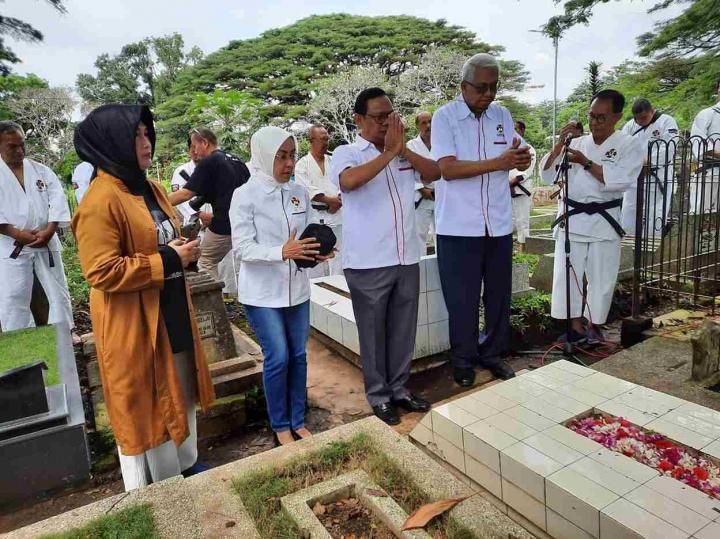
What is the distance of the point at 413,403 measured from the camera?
11.1 ft

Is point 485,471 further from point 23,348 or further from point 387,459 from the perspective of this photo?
point 23,348

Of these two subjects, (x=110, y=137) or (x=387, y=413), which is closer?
(x=110, y=137)

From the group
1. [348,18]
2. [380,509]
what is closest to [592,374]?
[380,509]

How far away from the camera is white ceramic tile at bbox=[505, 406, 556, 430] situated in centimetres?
231

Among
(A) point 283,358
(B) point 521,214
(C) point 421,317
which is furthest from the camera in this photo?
(B) point 521,214

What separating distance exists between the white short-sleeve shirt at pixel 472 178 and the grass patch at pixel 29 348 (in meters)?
2.99

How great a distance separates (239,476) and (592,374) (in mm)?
1954

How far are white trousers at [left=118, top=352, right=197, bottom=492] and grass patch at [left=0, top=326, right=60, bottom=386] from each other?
4.77 feet

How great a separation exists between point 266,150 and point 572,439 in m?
2.14

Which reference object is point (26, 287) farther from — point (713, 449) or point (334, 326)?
point (713, 449)

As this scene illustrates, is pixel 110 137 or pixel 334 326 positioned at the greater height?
pixel 110 137

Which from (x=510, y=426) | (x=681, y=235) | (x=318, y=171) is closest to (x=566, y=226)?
(x=681, y=235)

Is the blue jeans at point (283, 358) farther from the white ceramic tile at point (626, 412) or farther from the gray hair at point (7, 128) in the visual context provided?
the gray hair at point (7, 128)

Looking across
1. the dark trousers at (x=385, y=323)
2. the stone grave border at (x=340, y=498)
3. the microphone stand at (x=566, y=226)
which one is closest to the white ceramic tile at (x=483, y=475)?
the stone grave border at (x=340, y=498)
